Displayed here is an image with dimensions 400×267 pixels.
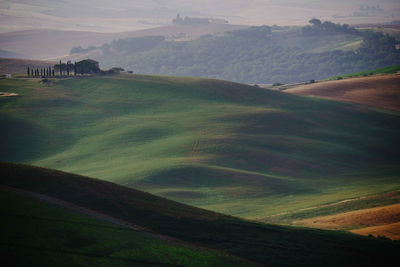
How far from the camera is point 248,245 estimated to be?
23.9m

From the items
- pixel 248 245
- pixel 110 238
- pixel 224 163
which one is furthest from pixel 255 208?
pixel 110 238

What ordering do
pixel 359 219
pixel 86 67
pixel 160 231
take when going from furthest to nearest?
pixel 86 67 → pixel 359 219 → pixel 160 231

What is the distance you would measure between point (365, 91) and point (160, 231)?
10178 centimetres

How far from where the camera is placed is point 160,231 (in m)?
23.9

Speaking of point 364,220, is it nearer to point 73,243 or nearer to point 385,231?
point 385,231

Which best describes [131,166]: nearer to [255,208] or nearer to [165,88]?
[255,208]

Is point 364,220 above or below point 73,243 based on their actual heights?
below

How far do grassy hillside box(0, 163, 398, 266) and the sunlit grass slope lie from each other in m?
Answer: 18.3

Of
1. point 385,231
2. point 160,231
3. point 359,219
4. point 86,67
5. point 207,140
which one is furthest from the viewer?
point 86,67

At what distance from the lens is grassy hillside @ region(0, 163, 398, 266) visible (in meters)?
19.8

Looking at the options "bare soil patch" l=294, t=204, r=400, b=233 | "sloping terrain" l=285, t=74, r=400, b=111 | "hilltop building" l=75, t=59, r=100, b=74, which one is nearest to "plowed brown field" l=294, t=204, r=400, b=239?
"bare soil patch" l=294, t=204, r=400, b=233

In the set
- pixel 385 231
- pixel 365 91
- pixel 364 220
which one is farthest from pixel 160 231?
pixel 365 91

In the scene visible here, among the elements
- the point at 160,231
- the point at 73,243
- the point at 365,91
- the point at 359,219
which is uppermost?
the point at 73,243

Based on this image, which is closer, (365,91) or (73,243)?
(73,243)
